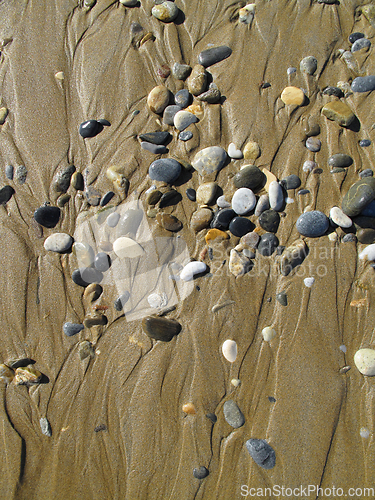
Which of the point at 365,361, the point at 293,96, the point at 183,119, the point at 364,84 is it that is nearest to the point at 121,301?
the point at 183,119

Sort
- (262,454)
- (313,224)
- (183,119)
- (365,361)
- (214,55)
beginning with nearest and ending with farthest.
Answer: (262,454) → (365,361) → (313,224) → (183,119) → (214,55)

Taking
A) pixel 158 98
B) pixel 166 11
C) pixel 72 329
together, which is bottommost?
pixel 72 329

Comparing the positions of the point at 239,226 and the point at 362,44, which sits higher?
the point at 362,44

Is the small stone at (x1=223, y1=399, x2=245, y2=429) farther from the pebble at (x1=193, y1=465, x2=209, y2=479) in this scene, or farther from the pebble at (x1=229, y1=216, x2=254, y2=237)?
the pebble at (x1=229, y1=216, x2=254, y2=237)

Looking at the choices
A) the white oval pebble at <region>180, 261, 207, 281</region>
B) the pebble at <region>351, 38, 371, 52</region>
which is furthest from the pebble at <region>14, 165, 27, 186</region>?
the pebble at <region>351, 38, 371, 52</region>

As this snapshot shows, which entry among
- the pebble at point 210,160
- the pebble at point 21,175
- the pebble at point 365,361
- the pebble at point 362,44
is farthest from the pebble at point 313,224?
the pebble at point 21,175

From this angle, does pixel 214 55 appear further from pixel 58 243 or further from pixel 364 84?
pixel 58 243
